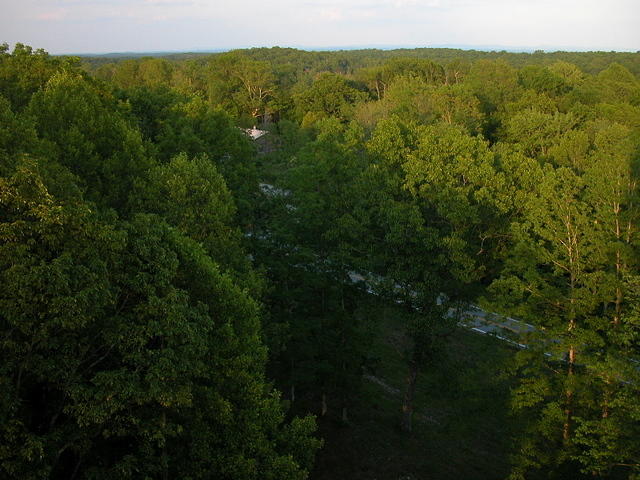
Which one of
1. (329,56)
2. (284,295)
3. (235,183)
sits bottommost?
(284,295)

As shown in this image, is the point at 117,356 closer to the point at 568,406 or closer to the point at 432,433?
the point at 568,406

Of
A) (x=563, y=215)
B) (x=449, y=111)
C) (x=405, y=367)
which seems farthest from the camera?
(x=449, y=111)

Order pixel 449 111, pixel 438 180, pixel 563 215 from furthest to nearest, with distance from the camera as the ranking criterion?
pixel 449 111 → pixel 438 180 → pixel 563 215

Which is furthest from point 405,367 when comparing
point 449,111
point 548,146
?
point 449,111

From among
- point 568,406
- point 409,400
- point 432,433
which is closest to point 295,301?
point 409,400

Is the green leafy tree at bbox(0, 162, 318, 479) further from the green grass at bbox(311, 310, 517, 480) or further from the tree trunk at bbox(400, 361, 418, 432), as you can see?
the tree trunk at bbox(400, 361, 418, 432)

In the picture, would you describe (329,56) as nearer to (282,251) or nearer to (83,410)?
(282,251)

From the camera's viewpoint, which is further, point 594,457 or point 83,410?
point 594,457

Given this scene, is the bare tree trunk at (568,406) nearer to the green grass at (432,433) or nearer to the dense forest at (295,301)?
the dense forest at (295,301)
